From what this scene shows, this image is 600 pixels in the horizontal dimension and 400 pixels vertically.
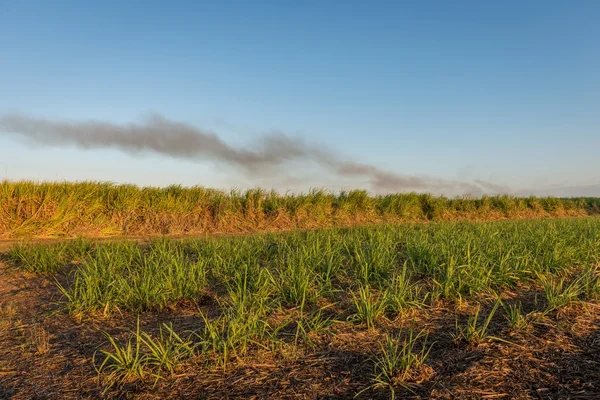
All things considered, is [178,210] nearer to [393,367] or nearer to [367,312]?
[367,312]

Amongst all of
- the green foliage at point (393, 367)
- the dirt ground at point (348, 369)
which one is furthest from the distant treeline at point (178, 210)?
the green foliage at point (393, 367)

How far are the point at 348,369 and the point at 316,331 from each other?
51 centimetres

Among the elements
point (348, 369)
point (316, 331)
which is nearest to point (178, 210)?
point (316, 331)

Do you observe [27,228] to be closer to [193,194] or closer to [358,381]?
[193,194]

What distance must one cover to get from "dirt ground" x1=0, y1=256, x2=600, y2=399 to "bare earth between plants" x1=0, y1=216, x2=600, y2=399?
0.01 metres

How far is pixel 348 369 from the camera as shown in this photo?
9.09 feet

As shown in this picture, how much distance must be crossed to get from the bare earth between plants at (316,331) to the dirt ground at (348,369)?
1 centimetres

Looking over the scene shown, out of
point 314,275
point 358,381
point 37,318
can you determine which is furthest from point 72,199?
point 358,381

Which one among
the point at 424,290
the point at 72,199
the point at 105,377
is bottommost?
the point at 105,377

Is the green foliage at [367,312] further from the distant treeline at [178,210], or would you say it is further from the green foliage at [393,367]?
the distant treeline at [178,210]

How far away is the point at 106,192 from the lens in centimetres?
1208

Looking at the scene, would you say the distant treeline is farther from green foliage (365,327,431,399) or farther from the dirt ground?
green foliage (365,327,431,399)

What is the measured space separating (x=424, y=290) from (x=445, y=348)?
118cm

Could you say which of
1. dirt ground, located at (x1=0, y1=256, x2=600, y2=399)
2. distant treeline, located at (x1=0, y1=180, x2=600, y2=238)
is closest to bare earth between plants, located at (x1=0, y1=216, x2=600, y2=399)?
dirt ground, located at (x1=0, y1=256, x2=600, y2=399)
